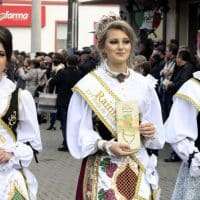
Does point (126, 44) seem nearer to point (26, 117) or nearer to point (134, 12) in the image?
point (26, 117)

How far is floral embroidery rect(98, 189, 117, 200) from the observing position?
3.99 meters

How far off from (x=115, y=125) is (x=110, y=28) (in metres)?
0.57

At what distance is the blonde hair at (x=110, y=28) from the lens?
4105 mm

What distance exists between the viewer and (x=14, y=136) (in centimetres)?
406

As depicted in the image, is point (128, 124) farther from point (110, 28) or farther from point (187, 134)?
point (110, 28)

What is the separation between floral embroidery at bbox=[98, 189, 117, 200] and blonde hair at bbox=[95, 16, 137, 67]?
77 cm

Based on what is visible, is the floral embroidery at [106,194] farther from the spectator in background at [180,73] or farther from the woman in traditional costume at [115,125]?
the spectator in background at [180,73]

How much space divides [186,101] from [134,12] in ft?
48.0

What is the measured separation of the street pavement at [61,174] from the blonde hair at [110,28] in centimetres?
396

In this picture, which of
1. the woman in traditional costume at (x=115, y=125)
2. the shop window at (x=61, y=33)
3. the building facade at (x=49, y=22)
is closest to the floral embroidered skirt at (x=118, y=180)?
the woman in traditional costume at (x=115, y=125)

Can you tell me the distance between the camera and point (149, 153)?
13.7 ft

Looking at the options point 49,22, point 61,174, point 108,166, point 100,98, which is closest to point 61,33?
point 49,22

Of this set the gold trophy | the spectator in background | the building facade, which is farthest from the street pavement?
the building facade

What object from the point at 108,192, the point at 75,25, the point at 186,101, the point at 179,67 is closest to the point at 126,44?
the point at 186,101
